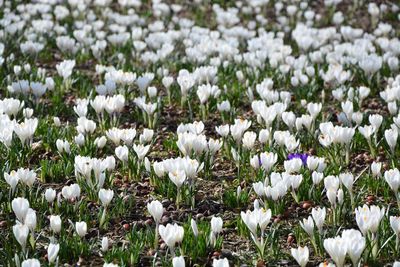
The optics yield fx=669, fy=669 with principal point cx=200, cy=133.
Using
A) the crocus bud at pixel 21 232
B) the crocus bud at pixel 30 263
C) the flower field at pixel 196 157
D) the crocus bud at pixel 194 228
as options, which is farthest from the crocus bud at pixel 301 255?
the crocus bud at pixel 21 232

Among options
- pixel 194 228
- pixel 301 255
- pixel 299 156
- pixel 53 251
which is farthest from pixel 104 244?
pixel 299 156

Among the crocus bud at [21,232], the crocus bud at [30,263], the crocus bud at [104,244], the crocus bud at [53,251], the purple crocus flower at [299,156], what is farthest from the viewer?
the purple crocus flower at [299,156]

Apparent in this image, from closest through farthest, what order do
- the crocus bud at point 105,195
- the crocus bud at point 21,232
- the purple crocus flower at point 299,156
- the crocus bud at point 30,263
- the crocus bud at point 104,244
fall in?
the crocus bud at point 30,263, the crocus bud at point 21,232, the crocus bud at point 104,244, the crocus bud at point 105,195, the purple crocus flower at point 299,156

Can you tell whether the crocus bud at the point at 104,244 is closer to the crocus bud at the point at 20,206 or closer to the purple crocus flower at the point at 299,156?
the crocus bud at the point at 20,206

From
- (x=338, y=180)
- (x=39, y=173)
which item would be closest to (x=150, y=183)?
(x=39, y=173)

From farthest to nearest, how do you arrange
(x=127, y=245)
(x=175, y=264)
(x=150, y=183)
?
(x=150, y=183), (x=127, y=245), (x=175, y=264)

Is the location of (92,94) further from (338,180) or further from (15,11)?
(15,11)

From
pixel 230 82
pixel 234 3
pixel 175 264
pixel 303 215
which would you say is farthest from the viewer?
pixel 234 3

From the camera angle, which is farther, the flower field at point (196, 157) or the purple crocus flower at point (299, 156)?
the purple crocus flower at point (299, 156)
